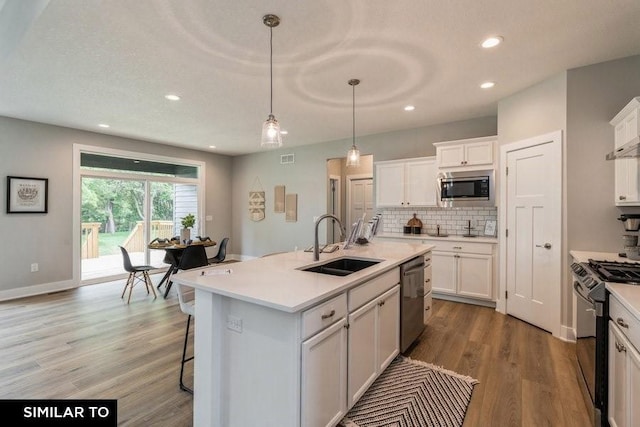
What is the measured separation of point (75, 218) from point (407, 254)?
5390 mm

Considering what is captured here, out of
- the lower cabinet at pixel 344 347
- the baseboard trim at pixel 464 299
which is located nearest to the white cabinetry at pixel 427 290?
the lower cabinet at pixel 344 347

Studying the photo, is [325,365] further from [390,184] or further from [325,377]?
[390,184]

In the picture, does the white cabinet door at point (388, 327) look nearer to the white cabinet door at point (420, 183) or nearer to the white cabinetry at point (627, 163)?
the white cabinetry at point (627, 163)

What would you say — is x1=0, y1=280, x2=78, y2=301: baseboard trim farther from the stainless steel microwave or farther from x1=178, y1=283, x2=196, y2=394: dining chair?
the stainless steel microwave

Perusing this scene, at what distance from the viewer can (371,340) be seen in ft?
6.86

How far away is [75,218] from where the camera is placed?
5.01 metres

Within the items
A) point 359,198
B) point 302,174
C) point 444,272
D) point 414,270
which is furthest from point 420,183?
point 359,198

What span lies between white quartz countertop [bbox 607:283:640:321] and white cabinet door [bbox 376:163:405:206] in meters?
3.29

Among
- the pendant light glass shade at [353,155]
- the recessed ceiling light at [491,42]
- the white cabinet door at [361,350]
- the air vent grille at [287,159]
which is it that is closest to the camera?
the white cabinet door at [361,350]

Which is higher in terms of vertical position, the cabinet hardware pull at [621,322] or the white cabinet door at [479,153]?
the white cabinet door at [479,153]

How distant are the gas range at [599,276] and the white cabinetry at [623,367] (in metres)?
0.08

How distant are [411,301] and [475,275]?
178 cm

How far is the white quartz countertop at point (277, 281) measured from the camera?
146 cm

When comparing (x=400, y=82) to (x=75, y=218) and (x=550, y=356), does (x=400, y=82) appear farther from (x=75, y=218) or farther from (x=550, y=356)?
(x=75, y=218)
